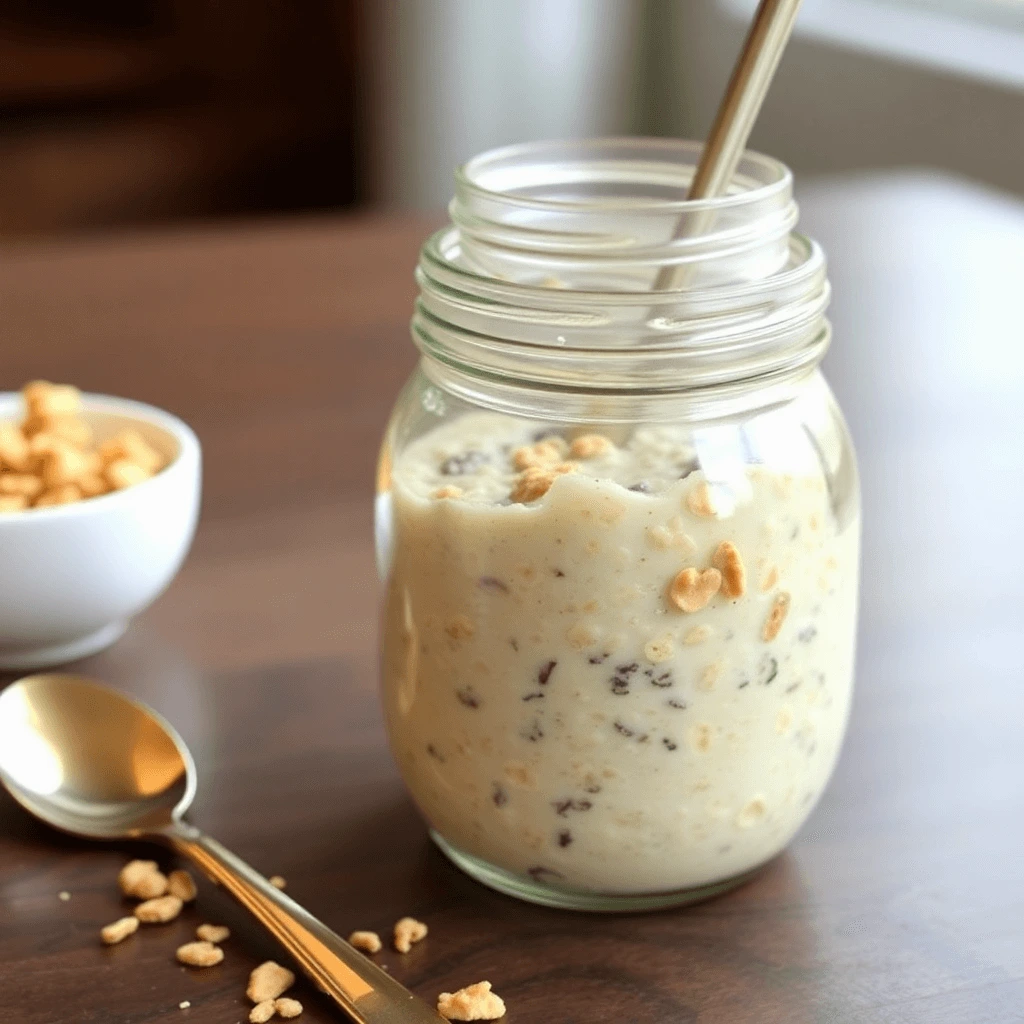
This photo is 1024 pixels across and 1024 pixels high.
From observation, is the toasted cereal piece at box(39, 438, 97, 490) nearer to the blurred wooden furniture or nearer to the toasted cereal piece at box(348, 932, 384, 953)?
the toasted cereal piece at box(348, 932, 384, 953)

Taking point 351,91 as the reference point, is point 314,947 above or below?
above

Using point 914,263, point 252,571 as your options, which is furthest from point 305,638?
point 914,263

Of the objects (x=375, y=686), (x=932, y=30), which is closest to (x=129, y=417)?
(x=375, y=686)

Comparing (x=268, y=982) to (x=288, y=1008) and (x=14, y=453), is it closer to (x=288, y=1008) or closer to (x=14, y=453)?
(x=288, y=1008)

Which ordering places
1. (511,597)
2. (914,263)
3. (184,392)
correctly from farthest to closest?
(914,263)
(184,392)
(511,597)

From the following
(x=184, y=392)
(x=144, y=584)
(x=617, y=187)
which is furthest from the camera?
(x=184, y=392)

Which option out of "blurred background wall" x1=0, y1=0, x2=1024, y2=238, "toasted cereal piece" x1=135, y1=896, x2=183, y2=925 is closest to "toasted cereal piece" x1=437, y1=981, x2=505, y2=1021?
"toasted cereal piece" x1=135, y1=896, x2=183, y2=925

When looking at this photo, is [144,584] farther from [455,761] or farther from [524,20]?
[524,20]
